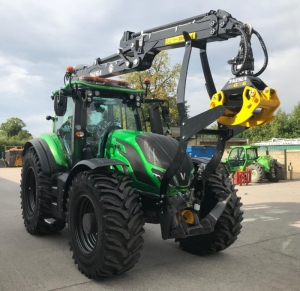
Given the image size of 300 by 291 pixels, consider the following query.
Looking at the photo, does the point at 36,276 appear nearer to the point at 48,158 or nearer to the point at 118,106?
the point at 48,158

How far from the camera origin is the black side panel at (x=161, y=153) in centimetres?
459

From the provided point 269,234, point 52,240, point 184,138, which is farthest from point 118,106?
point 269,234

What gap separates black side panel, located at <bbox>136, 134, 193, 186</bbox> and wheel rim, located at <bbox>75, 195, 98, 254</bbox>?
96cm

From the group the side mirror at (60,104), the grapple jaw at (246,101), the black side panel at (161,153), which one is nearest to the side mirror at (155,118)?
the black side panel at (161,153)

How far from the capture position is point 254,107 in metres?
3.75

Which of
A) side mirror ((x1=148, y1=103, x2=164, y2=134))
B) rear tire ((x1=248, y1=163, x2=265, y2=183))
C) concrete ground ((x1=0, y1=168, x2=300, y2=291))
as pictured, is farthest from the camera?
rear tire ((x1=248, y1=163, x2=265, y2=183))

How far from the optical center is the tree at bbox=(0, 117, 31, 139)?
213ft

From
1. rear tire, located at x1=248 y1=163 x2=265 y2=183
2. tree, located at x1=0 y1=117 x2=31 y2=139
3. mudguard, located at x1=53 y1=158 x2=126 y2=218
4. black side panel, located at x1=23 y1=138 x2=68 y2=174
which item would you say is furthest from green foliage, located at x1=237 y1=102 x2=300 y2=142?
mudguard, located at x1=53 y1=158 x2=126 y2=218

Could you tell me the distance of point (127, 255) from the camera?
4008 mm

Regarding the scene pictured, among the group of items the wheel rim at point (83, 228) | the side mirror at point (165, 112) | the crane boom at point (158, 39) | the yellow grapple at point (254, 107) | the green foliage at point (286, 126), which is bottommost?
the wheel rim at point (83, 228)

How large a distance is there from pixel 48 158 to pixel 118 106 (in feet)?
4.78

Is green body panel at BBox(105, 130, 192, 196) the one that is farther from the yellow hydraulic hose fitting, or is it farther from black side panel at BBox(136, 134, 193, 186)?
the yellow hydraulic hose fitting

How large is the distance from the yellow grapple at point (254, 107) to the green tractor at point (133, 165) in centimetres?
6

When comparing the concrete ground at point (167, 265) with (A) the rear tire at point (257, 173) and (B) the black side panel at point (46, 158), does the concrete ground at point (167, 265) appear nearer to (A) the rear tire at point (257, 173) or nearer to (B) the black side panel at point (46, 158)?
(B) the black side panel at point (46, 158)
